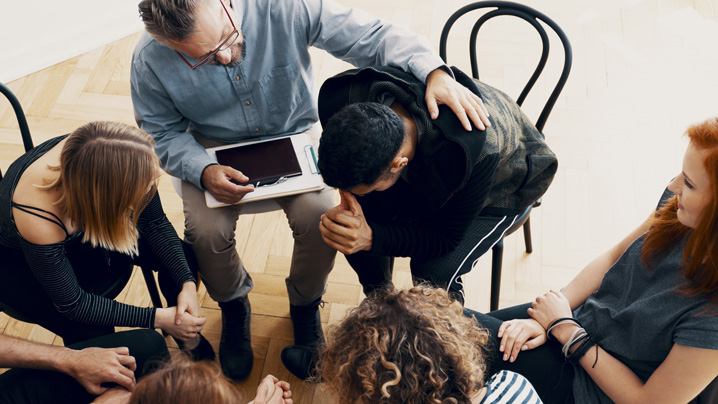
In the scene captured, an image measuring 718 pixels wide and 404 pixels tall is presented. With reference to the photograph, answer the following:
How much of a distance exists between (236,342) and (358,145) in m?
1.04

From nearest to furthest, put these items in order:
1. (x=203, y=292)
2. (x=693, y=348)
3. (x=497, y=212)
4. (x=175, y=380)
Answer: (x=175, y=380) → (x=693, y=348) → (x=497, y=212) → (x=203, y=292)

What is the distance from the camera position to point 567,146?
265 centimetres

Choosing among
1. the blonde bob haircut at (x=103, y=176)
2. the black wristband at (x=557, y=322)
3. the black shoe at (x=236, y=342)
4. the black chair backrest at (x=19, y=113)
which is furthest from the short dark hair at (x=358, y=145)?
the black chair backrest at (x=19, y=113)

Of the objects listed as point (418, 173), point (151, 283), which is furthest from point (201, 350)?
point (418, 173)

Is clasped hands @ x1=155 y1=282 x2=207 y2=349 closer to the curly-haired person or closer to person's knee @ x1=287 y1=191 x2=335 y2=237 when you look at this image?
person's knee @ x1=287 y1=191 x2=335 y2=237

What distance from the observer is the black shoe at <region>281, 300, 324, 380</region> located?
1.94 metres

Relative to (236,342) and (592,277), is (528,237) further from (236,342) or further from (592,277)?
(236,342)

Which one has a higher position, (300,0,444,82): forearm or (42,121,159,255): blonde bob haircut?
(300,0,444,82): forearm

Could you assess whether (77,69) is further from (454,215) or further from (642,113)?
(642,113)

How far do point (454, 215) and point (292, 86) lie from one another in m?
0.66

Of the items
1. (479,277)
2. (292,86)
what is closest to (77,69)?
(292,86)

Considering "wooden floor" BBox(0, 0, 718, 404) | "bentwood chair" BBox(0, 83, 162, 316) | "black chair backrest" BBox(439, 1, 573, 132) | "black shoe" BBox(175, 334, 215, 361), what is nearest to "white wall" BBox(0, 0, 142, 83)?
"wooden floor" BBox(0, 0, 718, 404)

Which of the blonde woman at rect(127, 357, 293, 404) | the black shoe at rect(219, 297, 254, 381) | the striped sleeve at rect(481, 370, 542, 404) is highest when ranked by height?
the striped sleeve at rect(481, 370, 542, 404)

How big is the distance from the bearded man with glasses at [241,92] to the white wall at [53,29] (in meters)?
1.49
